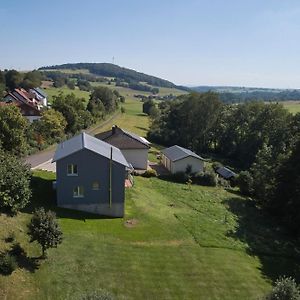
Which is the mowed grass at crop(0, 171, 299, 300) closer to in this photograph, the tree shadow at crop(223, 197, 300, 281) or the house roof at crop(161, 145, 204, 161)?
the tree shadow at crop(223, 197, 300, 281)

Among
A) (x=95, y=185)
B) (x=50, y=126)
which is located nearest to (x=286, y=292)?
(x=95, y=185)

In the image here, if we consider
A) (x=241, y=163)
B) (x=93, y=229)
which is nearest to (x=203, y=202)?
(x=93, y=229)


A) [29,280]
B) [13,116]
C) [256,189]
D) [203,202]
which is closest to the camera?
[29,280]

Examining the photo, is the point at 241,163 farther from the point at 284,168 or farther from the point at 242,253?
the point at 242,253

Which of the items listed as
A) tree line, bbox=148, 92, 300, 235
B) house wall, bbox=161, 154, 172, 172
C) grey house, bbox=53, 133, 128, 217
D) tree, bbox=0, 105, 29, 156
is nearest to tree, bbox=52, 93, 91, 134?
house wall, bbox=161, 154, 172, 172

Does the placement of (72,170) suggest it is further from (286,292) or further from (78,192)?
(286,292)

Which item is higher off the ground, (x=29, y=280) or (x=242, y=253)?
(x=29, y=280)
